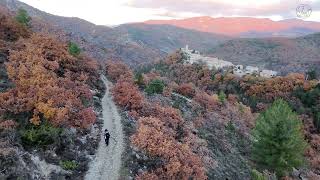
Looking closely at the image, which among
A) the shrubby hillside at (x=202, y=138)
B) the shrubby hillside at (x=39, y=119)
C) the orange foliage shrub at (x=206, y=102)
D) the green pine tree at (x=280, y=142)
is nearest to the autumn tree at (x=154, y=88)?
the shrubby hillside at (x=202, y=138)

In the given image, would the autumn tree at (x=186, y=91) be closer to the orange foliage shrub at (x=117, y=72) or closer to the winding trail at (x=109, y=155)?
the orange foliage shrub at (x=117, y=72)

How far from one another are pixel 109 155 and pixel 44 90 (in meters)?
7.20

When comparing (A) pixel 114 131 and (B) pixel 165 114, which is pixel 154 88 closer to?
(B) pixel 165 114

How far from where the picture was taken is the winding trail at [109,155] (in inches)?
994

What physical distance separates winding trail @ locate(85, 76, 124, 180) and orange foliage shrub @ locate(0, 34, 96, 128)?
89.5 inches

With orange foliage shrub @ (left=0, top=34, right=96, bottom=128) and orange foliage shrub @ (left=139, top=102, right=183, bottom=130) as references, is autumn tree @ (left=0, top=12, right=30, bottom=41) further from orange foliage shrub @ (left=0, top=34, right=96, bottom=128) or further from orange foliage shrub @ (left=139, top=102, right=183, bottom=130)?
orange foliage shrub @ (left=139, top=102, right=183, bottom=130)

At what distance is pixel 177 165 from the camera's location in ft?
84.7

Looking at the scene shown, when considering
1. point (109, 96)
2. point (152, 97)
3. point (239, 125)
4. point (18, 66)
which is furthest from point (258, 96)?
point (18, 66)

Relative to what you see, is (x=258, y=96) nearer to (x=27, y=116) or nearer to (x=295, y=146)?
(x=295, y=146)

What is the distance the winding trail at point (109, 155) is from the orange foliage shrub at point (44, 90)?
227cm

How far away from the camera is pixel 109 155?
92.0 feet

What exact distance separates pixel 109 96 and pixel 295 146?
20.5 meters

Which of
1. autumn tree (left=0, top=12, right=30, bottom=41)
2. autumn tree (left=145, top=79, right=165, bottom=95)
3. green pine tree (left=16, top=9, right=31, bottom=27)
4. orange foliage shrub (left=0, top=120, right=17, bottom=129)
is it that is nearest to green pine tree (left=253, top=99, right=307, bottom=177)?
autumn tree (left=145, top=79, right=165, bottom=95)

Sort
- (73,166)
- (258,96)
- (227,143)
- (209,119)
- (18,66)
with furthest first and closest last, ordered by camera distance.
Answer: (258,96) < (209,119) < (227,143) < (18,66) < (73,166)
